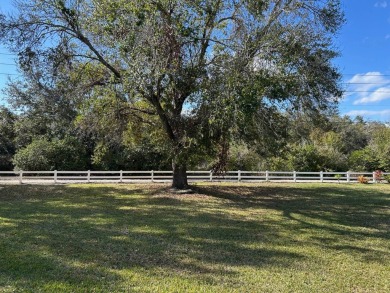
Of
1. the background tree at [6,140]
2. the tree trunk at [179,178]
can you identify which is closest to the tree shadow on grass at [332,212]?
the tree trunk at [179,178]

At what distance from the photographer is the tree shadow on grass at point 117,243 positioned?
18.1 feet

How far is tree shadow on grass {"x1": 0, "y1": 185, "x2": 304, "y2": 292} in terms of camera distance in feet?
18.1

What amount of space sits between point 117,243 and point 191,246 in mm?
1551

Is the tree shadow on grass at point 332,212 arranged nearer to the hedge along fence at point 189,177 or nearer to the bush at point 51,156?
the hedge along fence at point 189,177

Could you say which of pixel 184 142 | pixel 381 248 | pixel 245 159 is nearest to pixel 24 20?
pixel 184 142

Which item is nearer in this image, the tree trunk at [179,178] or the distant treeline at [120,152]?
the tree trunk at [179,178]

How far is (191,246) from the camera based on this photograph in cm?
750

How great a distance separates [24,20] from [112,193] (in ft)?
27.9

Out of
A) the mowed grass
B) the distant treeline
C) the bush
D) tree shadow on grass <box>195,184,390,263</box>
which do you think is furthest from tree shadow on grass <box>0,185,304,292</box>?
the bush

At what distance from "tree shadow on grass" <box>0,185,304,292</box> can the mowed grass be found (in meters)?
0.02

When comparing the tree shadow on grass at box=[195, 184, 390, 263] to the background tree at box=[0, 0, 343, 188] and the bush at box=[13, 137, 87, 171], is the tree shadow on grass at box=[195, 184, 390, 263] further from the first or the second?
the bush at box=[13, 137, 87, 171]

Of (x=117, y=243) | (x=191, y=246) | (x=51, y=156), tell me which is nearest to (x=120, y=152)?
(x=51, y=156)

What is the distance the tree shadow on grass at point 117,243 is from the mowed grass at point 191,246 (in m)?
0.02

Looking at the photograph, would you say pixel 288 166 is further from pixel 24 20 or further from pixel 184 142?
pixel 24 20
